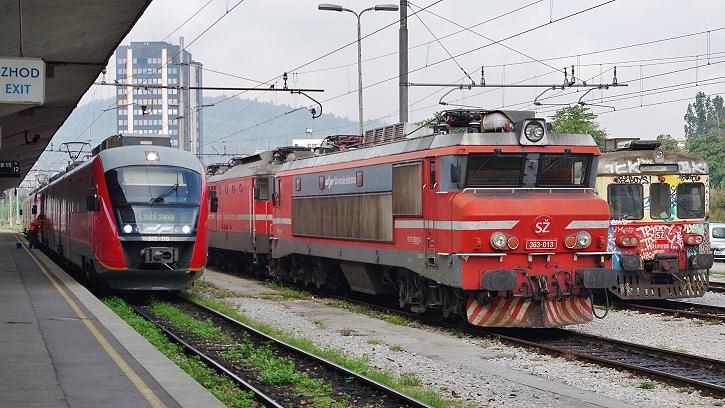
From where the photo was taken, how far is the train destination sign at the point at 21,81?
15094 millimetres

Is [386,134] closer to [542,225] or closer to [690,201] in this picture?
[542,225]

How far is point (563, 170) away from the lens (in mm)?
16234

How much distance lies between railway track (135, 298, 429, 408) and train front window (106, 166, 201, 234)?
11.8ft

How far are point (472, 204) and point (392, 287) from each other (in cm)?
499

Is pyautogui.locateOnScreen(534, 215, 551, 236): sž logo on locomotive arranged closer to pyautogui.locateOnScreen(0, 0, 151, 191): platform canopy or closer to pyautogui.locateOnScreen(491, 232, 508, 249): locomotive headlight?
pyautogui.locateOnScreen(491, 232, 508, 249): locomotive headlight

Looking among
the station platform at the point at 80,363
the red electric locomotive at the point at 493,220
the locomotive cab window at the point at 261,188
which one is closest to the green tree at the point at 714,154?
the locomotive cab window at the point at 261,188

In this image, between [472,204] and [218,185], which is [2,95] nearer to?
[472,204]

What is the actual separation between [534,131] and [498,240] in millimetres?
2011

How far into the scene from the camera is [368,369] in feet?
41.7

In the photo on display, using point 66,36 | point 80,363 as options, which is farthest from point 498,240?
point 66,36

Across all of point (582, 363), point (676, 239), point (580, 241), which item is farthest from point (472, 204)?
point (676, 239)

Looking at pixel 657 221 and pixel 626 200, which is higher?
pixel 626 200

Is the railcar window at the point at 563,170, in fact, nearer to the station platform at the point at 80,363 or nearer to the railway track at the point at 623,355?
the railway track at the point at 623,355

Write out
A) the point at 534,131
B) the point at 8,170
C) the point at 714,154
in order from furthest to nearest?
the point at 714,154 < the point at 8,170 < the point at 534,131
